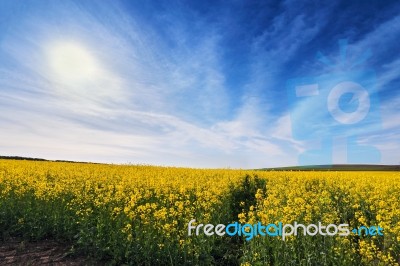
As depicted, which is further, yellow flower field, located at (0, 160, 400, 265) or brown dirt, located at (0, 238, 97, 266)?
brown dirt, located at (0, 238, 97, 266)

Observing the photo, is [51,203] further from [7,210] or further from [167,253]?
[167,253]

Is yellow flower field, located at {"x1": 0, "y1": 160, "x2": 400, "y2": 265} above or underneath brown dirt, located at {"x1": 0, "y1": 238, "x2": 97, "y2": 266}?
above

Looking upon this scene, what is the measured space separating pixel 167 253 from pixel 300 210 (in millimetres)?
3674

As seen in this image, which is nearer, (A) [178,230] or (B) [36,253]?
(A) [178,230]

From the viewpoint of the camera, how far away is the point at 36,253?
9.18m

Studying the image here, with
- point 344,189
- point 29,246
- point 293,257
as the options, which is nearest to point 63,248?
point 29,246

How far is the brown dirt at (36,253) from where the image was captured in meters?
8.65

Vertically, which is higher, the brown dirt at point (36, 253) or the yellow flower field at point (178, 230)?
the yellow flower field at point (178, 230)

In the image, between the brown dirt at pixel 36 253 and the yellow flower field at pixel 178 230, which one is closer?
the yellow flower field at pixel 178 230

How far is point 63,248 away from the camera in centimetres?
942

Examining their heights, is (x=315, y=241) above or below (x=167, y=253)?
above

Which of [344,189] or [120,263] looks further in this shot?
[344,189]

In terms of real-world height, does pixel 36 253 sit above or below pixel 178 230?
below

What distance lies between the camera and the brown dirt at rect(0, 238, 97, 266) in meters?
8.65
